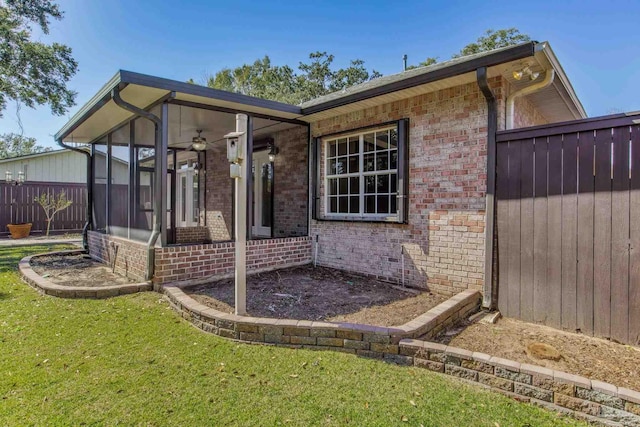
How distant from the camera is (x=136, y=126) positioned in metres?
6.28

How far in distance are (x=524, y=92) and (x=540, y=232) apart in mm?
1823

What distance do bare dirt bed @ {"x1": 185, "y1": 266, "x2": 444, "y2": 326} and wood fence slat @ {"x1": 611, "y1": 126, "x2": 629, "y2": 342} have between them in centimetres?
183

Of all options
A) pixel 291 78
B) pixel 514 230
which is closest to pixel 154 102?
pixel 514 230

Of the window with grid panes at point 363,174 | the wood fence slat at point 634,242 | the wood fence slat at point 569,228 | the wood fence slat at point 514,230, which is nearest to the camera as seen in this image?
the wood fence slat at point 634,242

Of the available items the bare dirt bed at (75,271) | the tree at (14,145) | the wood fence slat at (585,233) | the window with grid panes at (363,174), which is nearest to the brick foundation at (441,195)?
the window with grid panes at (363,174)

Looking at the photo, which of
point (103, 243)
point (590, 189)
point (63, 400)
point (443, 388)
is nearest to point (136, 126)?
point (103, 243)

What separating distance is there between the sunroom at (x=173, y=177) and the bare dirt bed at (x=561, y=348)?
10.1ft

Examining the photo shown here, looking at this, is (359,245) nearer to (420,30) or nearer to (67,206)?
(420,30)

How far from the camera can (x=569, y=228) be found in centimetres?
387

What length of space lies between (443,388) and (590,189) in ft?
8.86

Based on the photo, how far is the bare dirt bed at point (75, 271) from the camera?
5594 millimetres

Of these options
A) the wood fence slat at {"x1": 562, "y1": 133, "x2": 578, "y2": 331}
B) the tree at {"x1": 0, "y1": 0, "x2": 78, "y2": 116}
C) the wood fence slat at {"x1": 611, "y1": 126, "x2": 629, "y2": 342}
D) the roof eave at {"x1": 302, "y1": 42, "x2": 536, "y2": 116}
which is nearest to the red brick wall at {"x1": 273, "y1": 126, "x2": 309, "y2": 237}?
the roof eave at {"x1": 302, "y1": 42, "x2": 536, "y2": 116}

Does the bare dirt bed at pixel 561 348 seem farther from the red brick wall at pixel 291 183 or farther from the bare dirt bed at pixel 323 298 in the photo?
the red brick wall at pixel 291 183

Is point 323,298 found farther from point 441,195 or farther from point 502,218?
point 502,218
